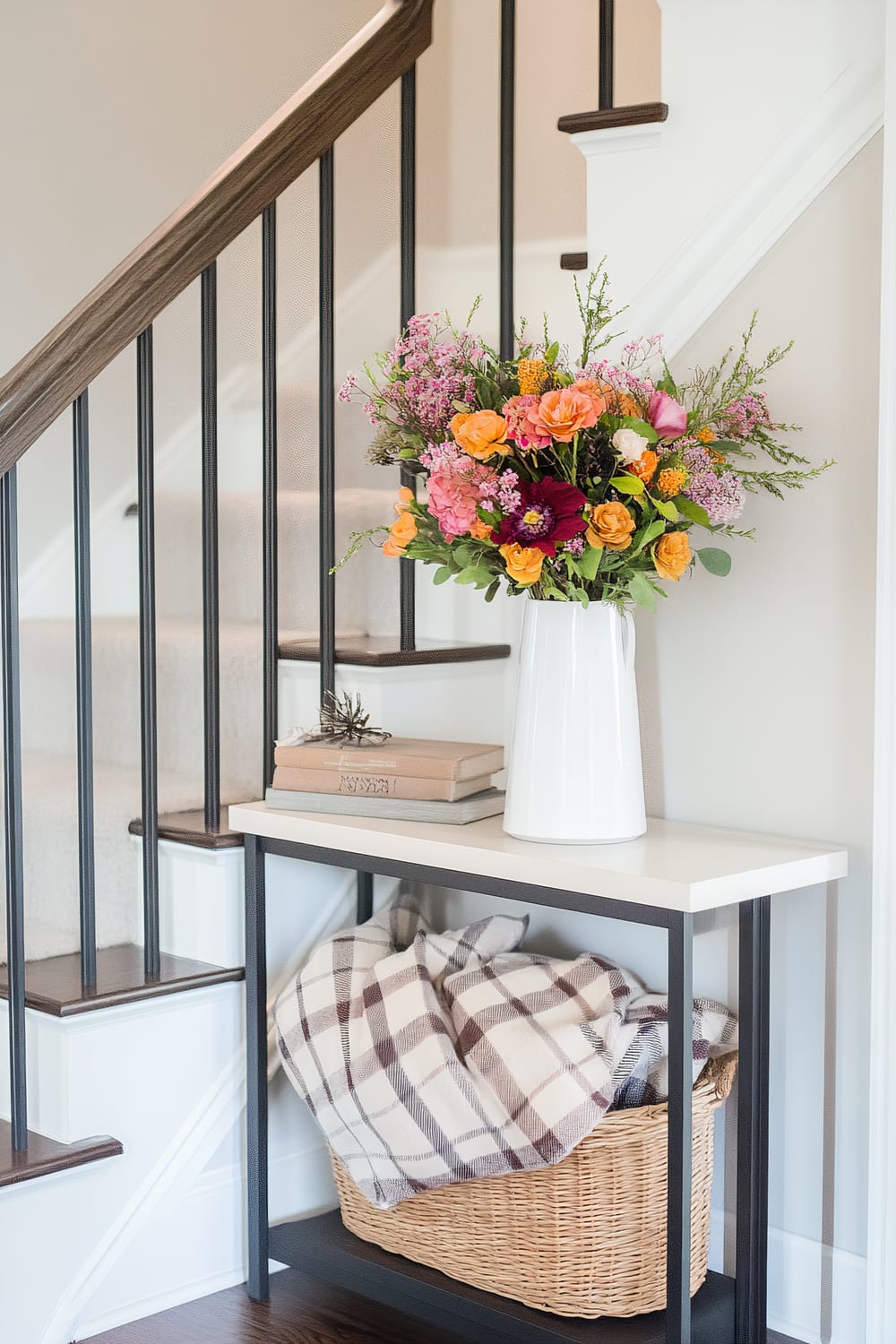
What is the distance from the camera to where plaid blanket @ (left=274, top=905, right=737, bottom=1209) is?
152 cm

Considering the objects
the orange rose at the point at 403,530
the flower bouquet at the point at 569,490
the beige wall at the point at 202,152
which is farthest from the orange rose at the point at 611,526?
the beige wall at the point at 202,152

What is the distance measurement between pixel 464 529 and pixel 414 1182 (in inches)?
32.7

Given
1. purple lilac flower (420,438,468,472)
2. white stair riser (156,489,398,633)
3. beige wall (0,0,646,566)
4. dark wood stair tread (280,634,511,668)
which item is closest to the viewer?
purple lilac flower (420,438,468,472)

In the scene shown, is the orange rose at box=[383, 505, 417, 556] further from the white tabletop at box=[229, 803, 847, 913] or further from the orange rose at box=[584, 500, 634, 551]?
the white tabletop at box=[229, 803, 847, 913]

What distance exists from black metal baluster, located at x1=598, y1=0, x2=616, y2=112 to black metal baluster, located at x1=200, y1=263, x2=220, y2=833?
61 centimetres

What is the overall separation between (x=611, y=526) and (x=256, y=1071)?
0.96m

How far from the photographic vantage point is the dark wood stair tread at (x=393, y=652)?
202 cm

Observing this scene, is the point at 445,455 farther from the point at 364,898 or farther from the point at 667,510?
the point at 364,898

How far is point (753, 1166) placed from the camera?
5.29 feet

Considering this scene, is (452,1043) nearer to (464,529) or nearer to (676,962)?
(676,962)

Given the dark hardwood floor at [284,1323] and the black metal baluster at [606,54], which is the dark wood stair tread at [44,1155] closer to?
the dark hardwood floor at [284,1323]

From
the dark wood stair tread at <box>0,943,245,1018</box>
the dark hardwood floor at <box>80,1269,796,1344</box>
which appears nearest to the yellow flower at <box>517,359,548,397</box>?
the dark wood stair tread at <box>0,943,245,1018</box>

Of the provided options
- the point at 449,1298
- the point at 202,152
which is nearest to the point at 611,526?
the point at 449,1298

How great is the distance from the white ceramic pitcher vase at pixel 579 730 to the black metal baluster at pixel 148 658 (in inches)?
24.7
